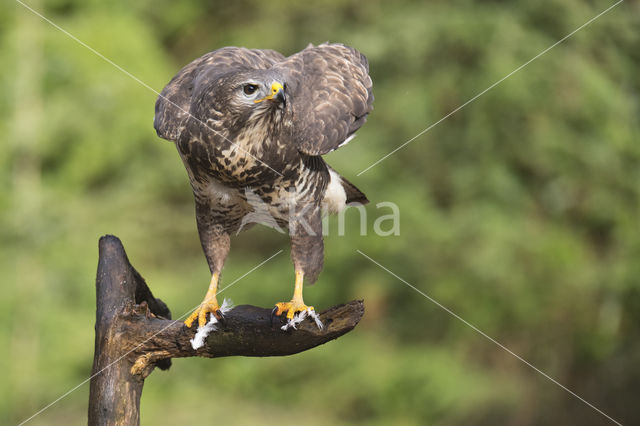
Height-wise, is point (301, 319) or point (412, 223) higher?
point (412, 223)

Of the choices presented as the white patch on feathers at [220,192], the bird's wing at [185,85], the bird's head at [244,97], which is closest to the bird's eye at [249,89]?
the bird's head at [244,97]

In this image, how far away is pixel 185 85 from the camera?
3.56 metres

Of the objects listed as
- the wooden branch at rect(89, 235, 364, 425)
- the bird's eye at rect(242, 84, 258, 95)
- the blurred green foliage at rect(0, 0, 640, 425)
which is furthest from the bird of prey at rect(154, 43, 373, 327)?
the blurred green foliage at rect(0, 0, 640, 425)

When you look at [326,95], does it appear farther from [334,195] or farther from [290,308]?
[290,308]

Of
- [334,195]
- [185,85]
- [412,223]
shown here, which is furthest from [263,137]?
[412,223]

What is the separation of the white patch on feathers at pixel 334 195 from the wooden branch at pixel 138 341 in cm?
87

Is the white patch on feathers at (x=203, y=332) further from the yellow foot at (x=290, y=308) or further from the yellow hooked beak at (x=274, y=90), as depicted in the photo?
the yellow hooked beak at (x=274, y=90)

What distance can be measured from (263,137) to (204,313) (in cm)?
76

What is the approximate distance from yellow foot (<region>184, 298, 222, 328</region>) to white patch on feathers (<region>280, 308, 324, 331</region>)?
30 cm

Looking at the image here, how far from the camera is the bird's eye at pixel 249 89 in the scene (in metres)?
3.07

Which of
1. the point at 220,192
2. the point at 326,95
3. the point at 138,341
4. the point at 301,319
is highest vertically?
the point at 326,95

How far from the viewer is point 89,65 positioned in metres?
8.06

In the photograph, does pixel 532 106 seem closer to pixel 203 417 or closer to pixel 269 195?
pixel 203 417

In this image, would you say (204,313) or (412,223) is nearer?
(204,313)
